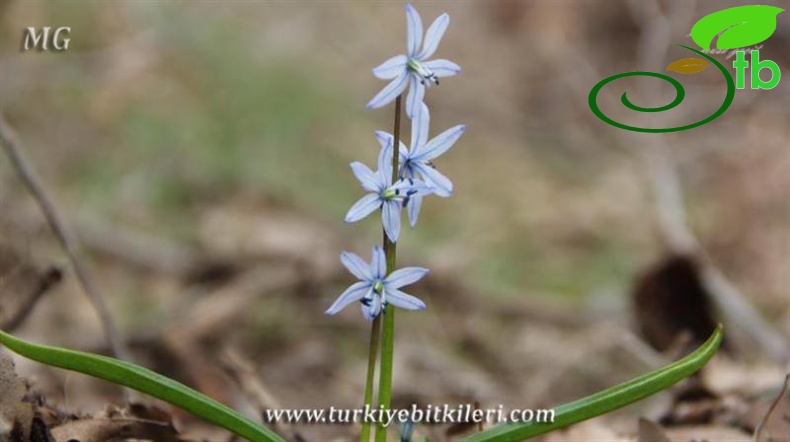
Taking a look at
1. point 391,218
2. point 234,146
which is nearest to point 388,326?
point 391,218

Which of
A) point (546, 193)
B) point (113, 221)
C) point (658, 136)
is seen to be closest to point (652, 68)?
point (658, 136)

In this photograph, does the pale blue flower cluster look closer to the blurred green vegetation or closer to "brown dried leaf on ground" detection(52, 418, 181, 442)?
"brown dried leaf on ground" detection(52, 418, 181, 442)

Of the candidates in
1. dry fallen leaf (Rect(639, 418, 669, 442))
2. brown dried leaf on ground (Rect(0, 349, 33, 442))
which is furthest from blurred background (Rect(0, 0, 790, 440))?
brown dried leaf on ground (Rect(0, 349, 33, 442))

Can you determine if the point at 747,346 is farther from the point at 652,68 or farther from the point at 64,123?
the point at 64,123

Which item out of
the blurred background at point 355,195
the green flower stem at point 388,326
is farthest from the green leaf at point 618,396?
the blurred background at point 355,195

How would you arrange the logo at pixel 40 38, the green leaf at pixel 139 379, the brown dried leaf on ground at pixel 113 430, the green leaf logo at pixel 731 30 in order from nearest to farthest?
1. the green leaf at pixel 139 379
2. the brown dried leaf on ground at pixel 113 430
3. the green leaf logo at pixel 731 30
4. the logo at pixel 40 38

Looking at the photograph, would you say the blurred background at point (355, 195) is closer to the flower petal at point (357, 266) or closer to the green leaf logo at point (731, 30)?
the flower petal at point (357, 266)

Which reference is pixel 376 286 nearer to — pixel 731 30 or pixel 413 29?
pixel 413 29
